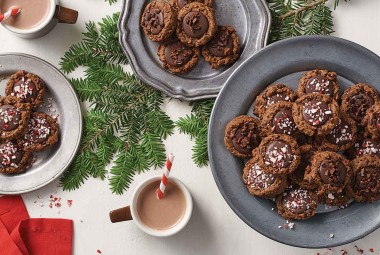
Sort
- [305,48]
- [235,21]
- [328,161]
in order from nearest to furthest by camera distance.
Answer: [328,161]
[305,48]
[235,21]

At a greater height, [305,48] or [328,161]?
[305,48]

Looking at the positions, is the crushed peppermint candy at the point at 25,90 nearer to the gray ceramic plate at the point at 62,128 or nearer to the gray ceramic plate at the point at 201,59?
the gray ceramic plate at the point at 62,128

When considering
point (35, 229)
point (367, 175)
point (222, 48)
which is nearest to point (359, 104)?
point (367, 175)

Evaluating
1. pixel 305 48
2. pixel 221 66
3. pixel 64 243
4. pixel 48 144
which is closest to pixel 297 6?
pixel 305 48

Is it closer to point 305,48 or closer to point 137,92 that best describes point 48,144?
point 137,92

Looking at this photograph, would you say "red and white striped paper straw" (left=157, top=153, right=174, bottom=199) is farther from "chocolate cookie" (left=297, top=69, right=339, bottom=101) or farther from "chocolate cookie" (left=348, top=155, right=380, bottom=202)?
"chocolate cookie" (left=348, top=155, right=380, bottom=202)

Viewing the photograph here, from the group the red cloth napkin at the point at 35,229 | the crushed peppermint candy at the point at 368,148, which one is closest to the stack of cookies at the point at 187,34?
the crushed peppermint candy at the point at 368,148

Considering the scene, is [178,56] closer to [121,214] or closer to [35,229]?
[121,214]
